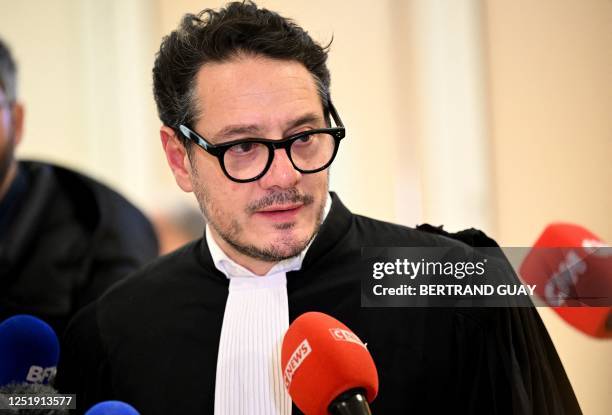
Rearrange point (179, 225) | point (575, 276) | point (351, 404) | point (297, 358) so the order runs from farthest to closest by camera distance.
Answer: point (179, 225)
point (575, 276)
point (297, 358)
point (351, 404)

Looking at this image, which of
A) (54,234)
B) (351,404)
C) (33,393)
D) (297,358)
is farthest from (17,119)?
(351,404)

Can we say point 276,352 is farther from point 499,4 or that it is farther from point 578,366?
point 499,4

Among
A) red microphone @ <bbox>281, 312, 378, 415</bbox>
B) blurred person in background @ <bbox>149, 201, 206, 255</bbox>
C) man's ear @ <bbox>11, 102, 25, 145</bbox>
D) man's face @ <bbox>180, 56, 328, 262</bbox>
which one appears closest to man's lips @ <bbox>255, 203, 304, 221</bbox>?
man's face @ <bbox>180, 56, 328, 262</bbox>

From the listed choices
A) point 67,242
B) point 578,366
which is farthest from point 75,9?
point 578,366

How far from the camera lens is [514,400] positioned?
1398 mm

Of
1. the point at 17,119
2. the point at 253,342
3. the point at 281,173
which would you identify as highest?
the point at 17,119

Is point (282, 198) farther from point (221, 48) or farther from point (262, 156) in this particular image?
point (221, 48)

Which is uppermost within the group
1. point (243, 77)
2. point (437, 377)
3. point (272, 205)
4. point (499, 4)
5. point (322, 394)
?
point (499, 4)

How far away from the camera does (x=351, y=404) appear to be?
1.08 m

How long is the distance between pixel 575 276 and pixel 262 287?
638 mm

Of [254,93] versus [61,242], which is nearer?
[254,93]

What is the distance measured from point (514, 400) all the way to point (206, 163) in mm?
768

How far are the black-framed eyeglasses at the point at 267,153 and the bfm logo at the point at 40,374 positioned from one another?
59cm

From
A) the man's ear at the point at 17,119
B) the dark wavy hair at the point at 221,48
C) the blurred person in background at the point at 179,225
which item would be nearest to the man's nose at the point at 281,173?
the dark wavy hair at the point at 221,48
